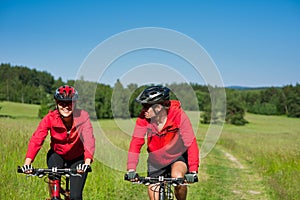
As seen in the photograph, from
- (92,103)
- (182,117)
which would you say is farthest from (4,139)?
(182,117)

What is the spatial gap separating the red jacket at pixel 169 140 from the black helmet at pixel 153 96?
0.35 meters

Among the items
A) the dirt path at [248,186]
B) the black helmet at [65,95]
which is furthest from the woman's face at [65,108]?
the dirt path at [248,186]

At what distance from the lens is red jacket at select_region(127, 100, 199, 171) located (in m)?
4.44

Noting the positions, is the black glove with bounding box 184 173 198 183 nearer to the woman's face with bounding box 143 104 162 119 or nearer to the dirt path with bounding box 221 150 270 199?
the woman's face with bounding box 143 104 162 119

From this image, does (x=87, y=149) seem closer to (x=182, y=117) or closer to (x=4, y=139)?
(x=182, y=117)

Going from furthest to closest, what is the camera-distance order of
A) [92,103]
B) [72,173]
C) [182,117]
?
[92,103] → [182,117] → [72,173]

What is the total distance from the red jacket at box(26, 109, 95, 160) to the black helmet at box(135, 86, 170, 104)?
0.94 m

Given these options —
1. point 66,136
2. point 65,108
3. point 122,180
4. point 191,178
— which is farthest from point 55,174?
point 122,180

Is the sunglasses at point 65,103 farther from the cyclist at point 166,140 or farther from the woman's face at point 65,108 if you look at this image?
the cyclist at point 166,140

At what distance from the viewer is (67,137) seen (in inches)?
188

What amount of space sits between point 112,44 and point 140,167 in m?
5.65

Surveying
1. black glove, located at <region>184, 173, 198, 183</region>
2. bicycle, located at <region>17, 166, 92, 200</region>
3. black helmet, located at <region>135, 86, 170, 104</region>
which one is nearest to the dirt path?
black glove, located at <region>184, 173, 198, 183</region>

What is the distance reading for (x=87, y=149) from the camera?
15.1 feet

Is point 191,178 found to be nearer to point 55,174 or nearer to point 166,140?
point 166,140
